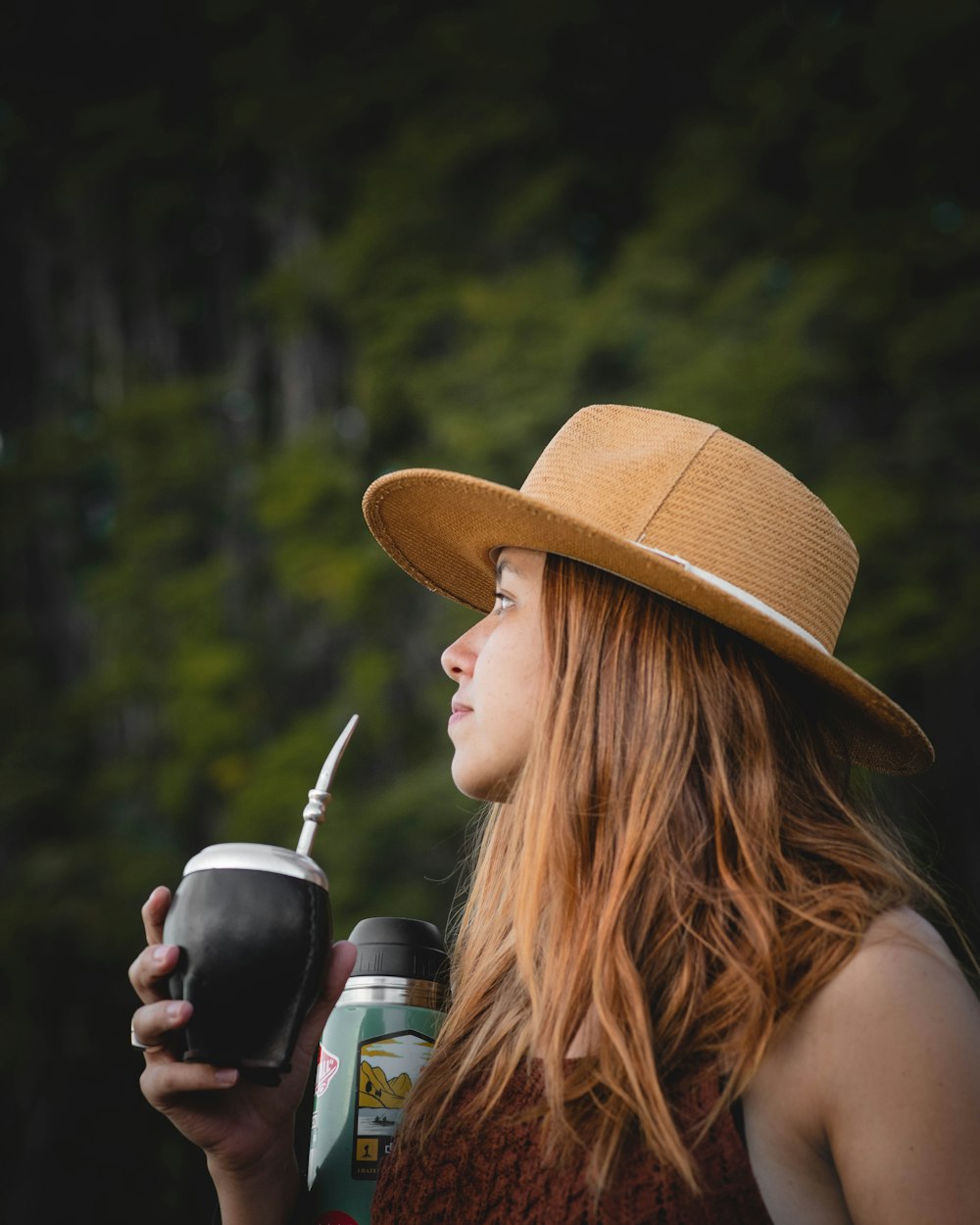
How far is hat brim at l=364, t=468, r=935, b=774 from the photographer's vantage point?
4.67 ft

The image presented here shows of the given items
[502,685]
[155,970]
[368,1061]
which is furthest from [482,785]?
[155,970]

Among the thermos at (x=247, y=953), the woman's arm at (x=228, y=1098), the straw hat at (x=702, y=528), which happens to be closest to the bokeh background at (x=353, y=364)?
the straw hat at (x=702, y=528)

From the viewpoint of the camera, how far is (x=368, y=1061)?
1550 mm

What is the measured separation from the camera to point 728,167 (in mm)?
6656

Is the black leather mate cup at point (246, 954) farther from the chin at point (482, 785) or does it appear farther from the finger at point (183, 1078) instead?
the chin at point (482, 785)

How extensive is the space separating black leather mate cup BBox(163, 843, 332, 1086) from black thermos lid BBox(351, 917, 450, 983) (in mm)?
317

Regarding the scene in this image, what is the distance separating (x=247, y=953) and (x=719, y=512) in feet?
2.41

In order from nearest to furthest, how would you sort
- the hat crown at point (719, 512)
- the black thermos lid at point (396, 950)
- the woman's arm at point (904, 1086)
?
the woman's arm at point (904, 1086) < the hat crown at point (719, 512) < the black thermos lid at point (396, 950)

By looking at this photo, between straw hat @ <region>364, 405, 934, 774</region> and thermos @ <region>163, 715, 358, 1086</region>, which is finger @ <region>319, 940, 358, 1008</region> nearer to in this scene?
thermos @ <region>163, 715, 358, 1086</region>

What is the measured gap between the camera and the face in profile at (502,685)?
1.53 meters

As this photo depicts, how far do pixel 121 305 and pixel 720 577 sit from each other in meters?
8.59

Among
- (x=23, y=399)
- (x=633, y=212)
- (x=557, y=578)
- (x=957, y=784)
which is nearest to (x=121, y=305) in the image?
(x=23, y=399)

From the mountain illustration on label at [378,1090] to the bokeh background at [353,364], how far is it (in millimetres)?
4188

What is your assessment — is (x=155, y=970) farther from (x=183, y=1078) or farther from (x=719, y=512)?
(x=719, y=512)
